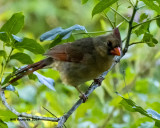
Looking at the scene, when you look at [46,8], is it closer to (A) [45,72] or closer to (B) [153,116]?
(A) [45,72]

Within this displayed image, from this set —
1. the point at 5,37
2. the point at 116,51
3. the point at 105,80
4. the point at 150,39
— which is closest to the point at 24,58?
the point at 5,37

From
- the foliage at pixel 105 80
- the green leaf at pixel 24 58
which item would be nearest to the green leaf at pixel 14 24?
the foliage at pixel 105 80

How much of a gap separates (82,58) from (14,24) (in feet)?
2.83

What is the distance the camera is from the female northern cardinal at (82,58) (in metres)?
2.70

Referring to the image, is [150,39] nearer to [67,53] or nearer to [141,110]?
[67,53]

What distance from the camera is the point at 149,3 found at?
195cm

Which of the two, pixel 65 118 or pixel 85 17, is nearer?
pixel 65 118

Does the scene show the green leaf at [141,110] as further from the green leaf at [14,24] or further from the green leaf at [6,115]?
the green leaf at [14,24]

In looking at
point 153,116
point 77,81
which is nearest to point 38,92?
point 77,81

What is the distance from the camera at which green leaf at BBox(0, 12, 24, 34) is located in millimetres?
2078

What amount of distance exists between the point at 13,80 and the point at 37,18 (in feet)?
17.2

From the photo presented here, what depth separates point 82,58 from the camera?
9.31ft

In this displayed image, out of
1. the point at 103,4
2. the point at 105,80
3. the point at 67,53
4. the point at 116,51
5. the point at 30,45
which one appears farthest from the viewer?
the point at 105,80

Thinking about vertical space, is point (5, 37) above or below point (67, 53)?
below
